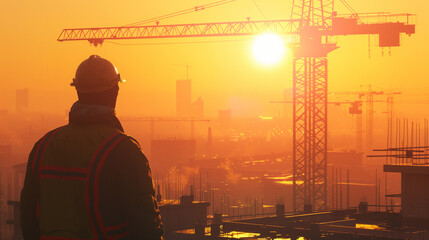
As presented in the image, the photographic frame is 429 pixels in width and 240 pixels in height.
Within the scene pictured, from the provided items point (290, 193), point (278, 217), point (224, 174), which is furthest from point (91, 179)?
point (224, 174)

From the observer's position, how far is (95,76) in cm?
378

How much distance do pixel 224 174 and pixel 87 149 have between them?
169 meters

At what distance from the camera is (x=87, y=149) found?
3.58 meters

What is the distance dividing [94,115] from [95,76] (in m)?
0.22

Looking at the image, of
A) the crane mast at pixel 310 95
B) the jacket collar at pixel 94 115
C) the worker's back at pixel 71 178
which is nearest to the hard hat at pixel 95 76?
the jacket collar at pixel 94 115

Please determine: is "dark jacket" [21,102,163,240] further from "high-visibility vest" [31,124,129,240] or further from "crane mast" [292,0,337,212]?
"crane mast" [292,0,337,212]

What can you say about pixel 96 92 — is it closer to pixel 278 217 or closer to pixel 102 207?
pixel 102 207

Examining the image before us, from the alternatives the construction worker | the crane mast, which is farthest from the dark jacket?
the crane mast

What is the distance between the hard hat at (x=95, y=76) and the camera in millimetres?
3773

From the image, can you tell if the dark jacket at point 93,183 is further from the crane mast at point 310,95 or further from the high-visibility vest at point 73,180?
the crane mast at point 310,95

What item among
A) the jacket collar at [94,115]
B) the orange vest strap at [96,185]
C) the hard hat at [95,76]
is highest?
the hard hat at [95,76]

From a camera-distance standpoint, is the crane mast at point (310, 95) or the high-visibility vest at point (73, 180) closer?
the high-visibility vest at point (73, 180)

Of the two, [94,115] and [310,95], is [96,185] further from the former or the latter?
[310,95]

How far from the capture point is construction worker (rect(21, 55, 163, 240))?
348 centimetres
